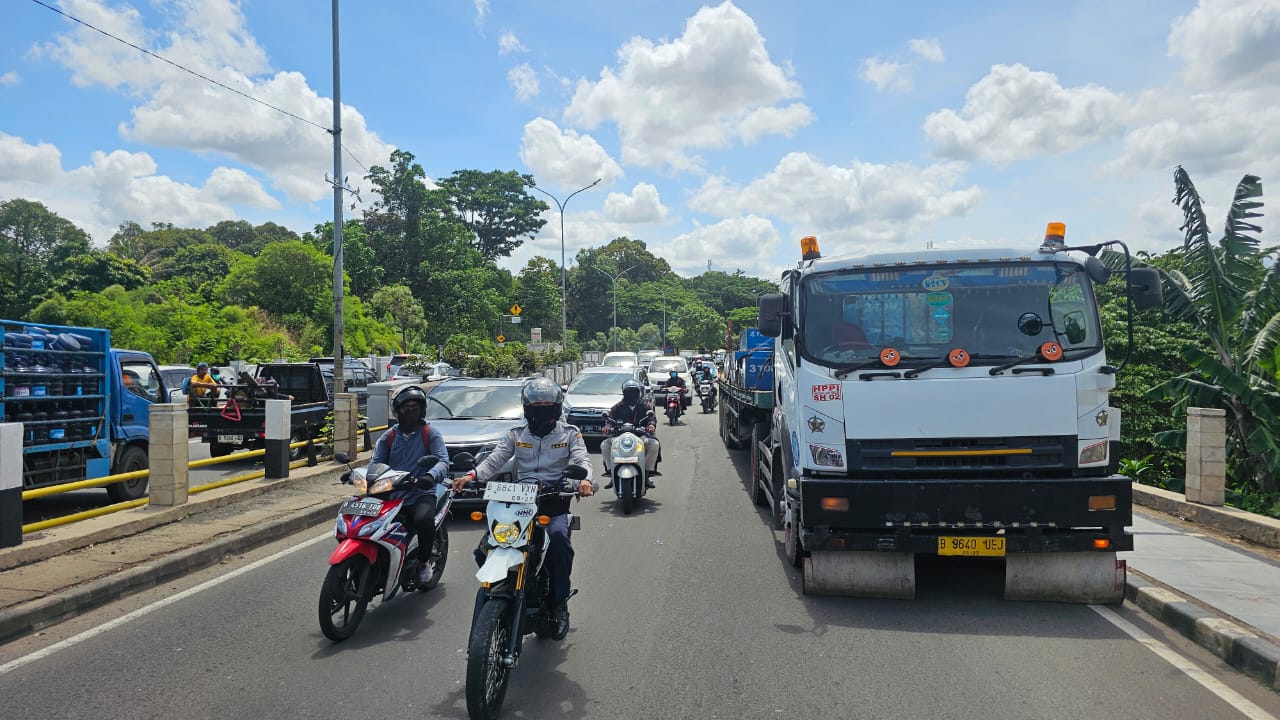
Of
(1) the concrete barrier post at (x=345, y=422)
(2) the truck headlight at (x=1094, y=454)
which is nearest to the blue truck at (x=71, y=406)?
(1) the concrete barrier post at (x=345, y=422)

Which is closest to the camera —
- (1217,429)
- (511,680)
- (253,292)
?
(511,680)

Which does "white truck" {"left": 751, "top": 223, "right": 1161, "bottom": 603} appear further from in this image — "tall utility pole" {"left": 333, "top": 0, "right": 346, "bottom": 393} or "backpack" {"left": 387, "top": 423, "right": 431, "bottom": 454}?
"tall utility pole" {"left": 333, "top": 0, "right": 346, "bottom": 393}

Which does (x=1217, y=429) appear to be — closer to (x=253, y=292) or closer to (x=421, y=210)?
(x=253, y=292)

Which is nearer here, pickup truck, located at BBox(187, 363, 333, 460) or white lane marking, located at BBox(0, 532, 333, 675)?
white lane marking, located at BBox(0, 532, 333, 675)

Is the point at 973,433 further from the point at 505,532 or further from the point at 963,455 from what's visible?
the point at 505,532

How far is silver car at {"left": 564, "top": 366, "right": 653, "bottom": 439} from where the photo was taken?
17016mm

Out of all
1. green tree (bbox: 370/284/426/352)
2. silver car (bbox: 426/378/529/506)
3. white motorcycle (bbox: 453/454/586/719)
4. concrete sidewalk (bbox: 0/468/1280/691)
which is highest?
green tree (bbox: 370/284/426/352)

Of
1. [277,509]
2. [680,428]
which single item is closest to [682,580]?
[277,509]

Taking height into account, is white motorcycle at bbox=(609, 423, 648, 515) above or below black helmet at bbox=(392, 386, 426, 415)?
below

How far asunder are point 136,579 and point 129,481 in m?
4.64

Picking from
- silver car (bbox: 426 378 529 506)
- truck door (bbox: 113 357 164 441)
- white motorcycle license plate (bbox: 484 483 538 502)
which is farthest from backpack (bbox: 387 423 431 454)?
truck door (bbox: 113 357 164 441)

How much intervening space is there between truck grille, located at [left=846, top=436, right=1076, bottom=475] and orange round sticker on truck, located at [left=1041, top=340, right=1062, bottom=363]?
575 millimetres

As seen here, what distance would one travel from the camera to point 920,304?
6.50m

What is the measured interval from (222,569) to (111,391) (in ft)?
13.8
